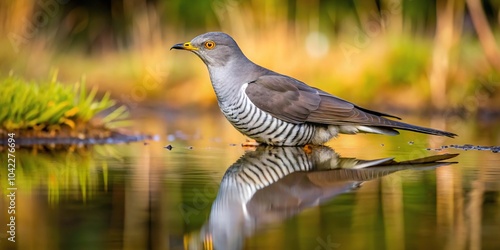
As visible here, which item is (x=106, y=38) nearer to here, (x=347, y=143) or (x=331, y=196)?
(x=347, y=143)

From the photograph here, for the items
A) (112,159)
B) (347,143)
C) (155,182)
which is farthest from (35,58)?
(155,182)

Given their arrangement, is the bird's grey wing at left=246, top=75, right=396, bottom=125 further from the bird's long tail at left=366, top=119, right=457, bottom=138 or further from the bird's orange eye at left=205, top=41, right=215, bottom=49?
the bird's orange eye at left=205, top=41, right=215, bottom=49

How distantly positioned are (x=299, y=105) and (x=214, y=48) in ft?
3.07

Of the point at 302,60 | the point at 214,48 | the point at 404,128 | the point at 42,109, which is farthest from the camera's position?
the point at 302,60

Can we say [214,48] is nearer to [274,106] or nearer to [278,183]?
[274,106]

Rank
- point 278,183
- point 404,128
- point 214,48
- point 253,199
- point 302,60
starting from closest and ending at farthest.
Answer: point 253,199 < point 278,183 < point 404,128 < point 214,48 < point 302,60

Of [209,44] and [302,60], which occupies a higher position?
[302,60]

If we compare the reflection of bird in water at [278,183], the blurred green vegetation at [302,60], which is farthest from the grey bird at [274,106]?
the blurred green vegetation at [302,60]

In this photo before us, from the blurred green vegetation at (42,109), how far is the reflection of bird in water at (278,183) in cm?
195

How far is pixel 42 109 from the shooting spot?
893 cm

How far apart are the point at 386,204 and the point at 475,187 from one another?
39.9 inches

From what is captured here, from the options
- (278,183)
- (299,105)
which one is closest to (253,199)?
(278,183)

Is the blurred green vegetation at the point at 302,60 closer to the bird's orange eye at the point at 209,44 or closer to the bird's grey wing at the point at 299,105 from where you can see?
the bird's orange eye at the point at 209,44

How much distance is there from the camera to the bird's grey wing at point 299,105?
330 inches
